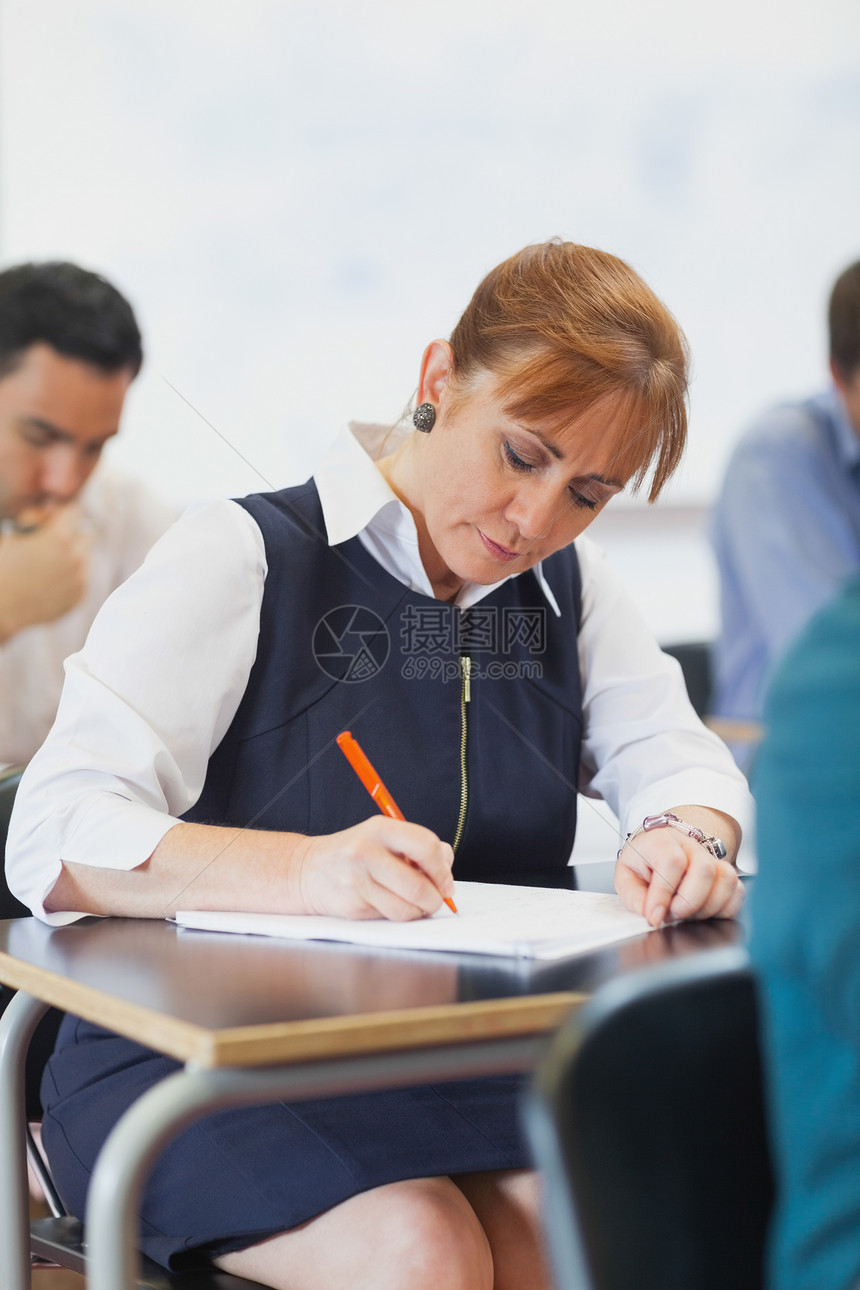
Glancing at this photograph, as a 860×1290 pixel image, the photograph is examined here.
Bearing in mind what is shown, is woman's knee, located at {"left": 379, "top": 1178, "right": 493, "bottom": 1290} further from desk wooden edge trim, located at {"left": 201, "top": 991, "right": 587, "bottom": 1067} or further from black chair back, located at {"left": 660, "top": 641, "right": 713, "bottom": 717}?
black chair back, located at {"left": 660, "top": 641, "right": 713, "bottom": 717}

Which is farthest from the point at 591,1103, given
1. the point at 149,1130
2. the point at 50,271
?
the point at 50,271

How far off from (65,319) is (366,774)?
44cm

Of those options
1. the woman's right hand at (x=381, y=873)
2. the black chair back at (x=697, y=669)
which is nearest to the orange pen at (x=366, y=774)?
the woman's right hand at (x=381, y=873)

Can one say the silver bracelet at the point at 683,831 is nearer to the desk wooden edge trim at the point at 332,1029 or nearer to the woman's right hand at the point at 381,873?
the woman's right hand at the point at 381,873

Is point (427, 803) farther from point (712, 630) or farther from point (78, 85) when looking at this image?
point (78, 85)

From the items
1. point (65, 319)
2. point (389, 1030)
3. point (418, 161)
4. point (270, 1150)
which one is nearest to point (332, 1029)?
point (389, 1030)

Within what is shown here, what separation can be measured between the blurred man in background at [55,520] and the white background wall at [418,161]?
71 mm

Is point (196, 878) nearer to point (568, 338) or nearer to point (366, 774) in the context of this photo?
point (366, 774)

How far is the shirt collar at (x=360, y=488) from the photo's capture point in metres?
0.91

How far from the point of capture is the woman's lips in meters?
0.94

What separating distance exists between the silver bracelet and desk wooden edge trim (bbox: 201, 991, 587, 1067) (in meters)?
0.33

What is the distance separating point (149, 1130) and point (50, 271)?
85 cm

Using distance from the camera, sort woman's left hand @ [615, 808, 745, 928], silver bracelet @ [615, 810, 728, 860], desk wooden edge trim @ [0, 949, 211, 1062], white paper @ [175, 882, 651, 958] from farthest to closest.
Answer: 1. silver bracelet @ [615, 810, 728, 860]
2. woman's left hand @ [615, 808, 745, 928]
3. white paper @ [175, 882, 651, 958]
4. desk wooden edge trim @ [0, 949, 211, 1062]

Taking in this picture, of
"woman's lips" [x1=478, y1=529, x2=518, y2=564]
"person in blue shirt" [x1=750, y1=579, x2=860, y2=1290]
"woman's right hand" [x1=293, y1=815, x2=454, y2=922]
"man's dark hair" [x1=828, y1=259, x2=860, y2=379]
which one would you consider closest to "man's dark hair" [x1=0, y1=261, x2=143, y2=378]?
"woman's lips" [x1=478, y1=529, x2=518, y2=564]
